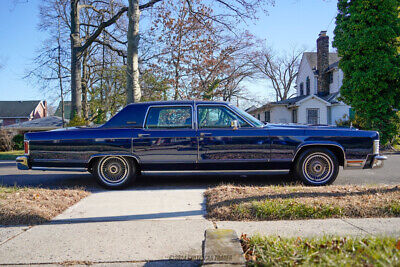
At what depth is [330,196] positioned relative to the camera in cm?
461

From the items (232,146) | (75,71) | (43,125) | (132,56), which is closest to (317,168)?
(232,146)

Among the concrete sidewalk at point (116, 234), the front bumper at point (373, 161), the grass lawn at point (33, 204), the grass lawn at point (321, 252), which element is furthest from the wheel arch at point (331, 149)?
the grass lawn at point (33, 204)

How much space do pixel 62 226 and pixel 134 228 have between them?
96 cm

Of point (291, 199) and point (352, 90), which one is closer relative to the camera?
point (291, 199)

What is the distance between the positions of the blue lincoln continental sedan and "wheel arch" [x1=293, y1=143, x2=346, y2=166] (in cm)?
2

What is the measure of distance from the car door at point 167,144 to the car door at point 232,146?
22cm

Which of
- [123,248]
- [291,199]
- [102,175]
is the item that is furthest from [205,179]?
[123,248]

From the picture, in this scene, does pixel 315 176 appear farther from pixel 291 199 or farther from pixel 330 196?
pixel 291 199

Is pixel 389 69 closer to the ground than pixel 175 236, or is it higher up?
higher up

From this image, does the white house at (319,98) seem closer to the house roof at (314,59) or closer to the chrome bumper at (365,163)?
the house roof at (314,59)

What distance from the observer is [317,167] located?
589 centimetres

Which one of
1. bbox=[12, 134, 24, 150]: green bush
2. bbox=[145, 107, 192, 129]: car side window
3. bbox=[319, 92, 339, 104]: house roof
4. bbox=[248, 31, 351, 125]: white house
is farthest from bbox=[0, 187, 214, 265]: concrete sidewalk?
bbox=[12, 134, 24, 150]: green bush

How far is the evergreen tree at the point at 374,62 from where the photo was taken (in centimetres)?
1419

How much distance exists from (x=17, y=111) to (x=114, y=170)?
63.7 m
